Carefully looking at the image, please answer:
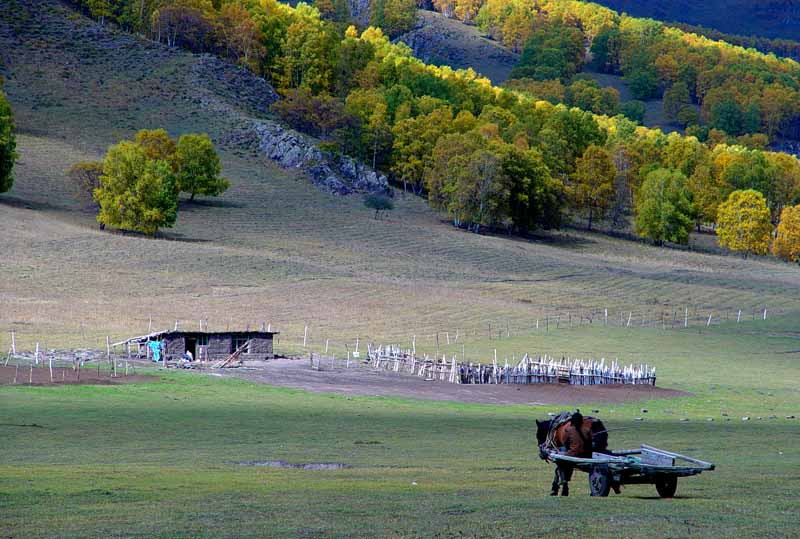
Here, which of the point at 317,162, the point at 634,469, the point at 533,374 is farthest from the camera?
the point at 317,162

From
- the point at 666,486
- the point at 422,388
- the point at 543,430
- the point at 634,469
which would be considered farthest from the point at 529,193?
the point at 634,469

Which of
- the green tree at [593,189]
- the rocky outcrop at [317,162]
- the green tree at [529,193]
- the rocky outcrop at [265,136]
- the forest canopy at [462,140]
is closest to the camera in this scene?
the green tree at [529,193]

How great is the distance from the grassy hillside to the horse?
39.4 meters

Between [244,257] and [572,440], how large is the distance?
72919mm

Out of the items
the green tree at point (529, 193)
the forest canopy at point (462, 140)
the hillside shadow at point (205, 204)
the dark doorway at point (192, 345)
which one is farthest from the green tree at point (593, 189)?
the dark doorway at point (192, 345)

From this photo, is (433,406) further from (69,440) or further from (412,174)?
(412,174)

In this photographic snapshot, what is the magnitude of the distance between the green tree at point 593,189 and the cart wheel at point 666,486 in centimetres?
12304

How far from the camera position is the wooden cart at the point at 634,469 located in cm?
1894

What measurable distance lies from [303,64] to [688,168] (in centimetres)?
5959

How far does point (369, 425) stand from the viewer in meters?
34.3

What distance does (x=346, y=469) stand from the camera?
2477cm

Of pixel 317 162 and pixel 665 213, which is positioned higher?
pixel 317 162

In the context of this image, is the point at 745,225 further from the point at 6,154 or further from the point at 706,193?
the point at 6,154

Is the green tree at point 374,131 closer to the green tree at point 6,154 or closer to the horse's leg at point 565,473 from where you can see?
the green tree at point 6,154
